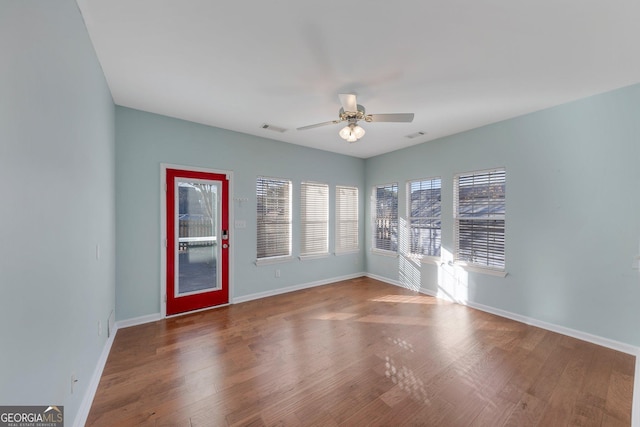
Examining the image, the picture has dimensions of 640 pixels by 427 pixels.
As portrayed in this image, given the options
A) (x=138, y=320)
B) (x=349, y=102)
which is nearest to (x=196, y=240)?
(x=138, y=320)

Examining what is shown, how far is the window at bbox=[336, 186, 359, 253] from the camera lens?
5.21m

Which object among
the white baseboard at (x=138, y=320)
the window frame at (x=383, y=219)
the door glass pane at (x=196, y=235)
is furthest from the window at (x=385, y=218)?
the white baseboard at (x=138, y=320)

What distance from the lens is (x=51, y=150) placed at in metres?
1.28

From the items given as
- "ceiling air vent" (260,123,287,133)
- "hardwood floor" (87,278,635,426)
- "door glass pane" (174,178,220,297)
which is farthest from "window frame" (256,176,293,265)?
"hardwood floor" (87,278,635,426)

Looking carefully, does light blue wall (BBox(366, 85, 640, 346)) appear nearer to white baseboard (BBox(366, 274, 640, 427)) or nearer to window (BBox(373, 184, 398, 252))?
white baseboard (BBox(366, 274, 640, 427))

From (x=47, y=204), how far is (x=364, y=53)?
225 cm

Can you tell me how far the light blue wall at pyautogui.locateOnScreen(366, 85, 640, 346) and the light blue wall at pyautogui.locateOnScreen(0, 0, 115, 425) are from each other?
4.41m

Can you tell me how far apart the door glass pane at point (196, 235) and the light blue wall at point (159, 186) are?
0.26m

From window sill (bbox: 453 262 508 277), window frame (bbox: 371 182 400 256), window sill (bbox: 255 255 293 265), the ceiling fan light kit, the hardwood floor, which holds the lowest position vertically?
the hardwood floor

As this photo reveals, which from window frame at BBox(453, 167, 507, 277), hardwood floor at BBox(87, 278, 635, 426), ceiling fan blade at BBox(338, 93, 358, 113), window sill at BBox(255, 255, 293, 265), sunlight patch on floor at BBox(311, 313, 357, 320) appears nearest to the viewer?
hardwood floor at BBox(87, 278, 635, 426)

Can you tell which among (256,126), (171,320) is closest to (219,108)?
(256,126)

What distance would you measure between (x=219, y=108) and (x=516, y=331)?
14.8 ft

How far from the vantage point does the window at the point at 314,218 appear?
4684 millimetres

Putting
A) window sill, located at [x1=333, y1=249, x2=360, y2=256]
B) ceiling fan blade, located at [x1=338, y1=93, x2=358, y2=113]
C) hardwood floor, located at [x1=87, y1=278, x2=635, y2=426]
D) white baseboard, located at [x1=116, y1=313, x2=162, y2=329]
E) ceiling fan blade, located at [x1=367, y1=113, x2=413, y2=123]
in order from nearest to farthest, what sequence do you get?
1. hardwood floor, located at [x1=87, y1=278, x2=635, y2=426]
2. ceiling fan blade, located at [x1=338, y1=93, x2=358, y2=113]
3. ceiling fan blade, located at [x1=367, y1=113, x2=413, y2=123]
4. white baseboard, located at [x1=116, y1=313, x2=162, y2=329]
5. window sill, located at [x1=333, y1=249, x2=360, y2=256]
